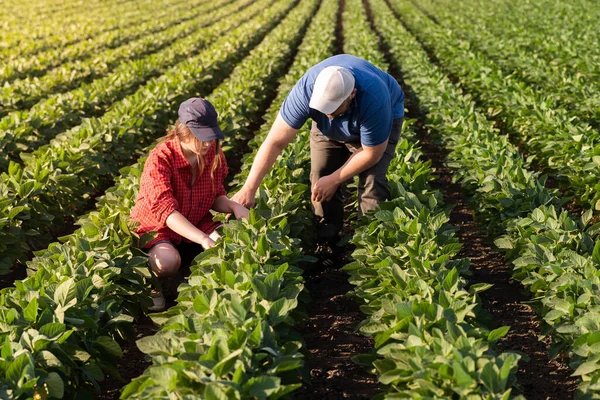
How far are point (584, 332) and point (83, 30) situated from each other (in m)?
20.0

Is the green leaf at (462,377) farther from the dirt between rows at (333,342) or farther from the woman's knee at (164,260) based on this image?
the woman's knee at (164,260)

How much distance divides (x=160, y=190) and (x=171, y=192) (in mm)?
86

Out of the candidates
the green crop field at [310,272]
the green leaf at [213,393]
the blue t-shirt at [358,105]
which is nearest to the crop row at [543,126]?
the green crop field at [310,272]

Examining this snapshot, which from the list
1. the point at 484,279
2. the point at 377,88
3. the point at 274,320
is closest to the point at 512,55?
the point at 484,279

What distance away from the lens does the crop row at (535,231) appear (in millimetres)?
3459

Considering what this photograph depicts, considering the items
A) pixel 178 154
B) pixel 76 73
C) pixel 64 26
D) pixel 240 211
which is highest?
pixel 178 154

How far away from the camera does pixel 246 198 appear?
4.57m

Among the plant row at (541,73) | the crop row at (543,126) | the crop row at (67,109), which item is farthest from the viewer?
the plant row at (541,73)

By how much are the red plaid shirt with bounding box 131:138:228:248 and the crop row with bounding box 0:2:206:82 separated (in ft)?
30.5

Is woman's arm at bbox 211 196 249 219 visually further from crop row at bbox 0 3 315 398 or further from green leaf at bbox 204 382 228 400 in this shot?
green leaf at bbox 204 382 228 400

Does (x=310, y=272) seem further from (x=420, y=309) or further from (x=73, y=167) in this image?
(x=73, y=167)

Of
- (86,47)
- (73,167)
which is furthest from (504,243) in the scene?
(86,47)

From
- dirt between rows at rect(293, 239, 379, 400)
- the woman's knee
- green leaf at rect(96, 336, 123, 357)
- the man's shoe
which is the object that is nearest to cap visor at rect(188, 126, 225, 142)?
the woman's knee

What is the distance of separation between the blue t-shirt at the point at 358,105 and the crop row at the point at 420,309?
62 centimetres
